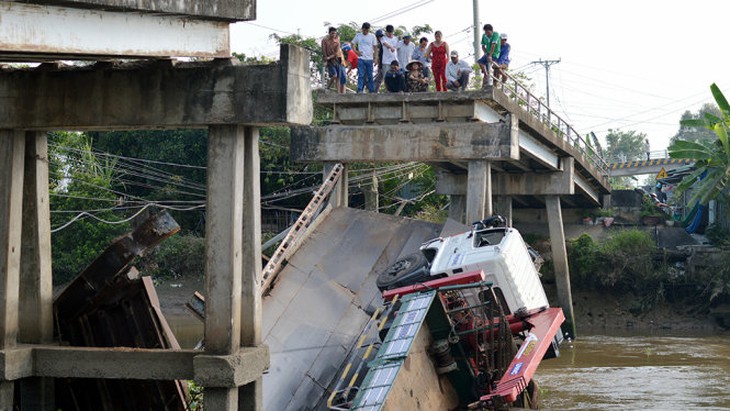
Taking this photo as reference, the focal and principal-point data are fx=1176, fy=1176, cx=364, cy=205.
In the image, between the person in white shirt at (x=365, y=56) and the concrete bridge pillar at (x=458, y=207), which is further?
the concrete bridge pillar at (x=458, y=207)

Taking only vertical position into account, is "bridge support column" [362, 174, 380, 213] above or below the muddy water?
above

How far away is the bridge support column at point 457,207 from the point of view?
104ft

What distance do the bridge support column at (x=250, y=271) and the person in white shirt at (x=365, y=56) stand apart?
34.1ft

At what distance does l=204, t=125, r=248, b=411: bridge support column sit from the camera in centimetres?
1194

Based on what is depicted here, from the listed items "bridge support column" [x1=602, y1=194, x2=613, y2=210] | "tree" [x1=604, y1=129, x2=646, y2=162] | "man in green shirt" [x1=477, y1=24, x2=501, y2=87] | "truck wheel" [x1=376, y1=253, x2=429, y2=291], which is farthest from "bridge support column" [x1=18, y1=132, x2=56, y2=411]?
"tree" [x1=604, y1=129, x2=646, y2=162]

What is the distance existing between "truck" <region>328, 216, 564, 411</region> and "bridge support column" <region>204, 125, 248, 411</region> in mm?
2656

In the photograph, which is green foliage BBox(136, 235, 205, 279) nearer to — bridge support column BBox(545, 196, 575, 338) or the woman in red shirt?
bridge support column BBox(545, 196, 575, 338)

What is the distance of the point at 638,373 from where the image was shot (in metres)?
25.0

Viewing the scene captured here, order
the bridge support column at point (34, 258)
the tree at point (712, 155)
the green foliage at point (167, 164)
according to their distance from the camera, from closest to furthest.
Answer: the bridge support column at point (34, 258) → the tree at point (712, 155) → the green foliage at point (167, 164)

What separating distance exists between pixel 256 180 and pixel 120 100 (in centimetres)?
169

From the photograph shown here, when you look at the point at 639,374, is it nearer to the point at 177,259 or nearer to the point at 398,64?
the point at 398,64

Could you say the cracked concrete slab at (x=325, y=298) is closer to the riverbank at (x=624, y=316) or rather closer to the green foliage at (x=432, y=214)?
the green foliage at (x=432, y=214)

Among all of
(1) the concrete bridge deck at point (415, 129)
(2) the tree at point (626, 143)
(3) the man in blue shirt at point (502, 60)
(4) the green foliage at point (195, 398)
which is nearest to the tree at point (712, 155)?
A: (3) the man in blue shirt at point (502, 60)

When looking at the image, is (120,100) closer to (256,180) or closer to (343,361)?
(256,180)
